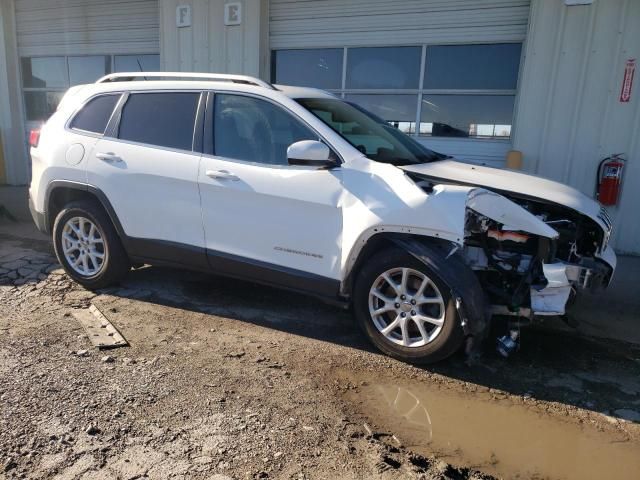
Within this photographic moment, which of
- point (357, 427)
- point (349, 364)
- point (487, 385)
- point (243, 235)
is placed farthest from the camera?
point (243, 235)

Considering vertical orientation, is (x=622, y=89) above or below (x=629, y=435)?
above

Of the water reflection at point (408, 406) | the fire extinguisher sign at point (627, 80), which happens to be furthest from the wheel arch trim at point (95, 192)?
the fire extinguisher sign at point (627, 80)

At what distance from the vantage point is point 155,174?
4188 millimetres

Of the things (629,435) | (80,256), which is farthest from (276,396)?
(80,256)

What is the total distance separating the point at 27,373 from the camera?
3.25m

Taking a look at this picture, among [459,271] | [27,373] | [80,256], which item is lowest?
[27,373]

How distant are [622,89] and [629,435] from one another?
5060mm

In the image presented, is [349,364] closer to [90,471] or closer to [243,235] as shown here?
[243,235]

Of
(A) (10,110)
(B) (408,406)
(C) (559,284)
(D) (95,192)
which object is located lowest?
(B) (408,406)

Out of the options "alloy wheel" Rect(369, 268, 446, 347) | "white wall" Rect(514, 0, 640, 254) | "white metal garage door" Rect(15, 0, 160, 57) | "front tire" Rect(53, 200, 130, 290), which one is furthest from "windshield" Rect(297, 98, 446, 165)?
"white metal garage door" Rect(15, 0, 160, 57)

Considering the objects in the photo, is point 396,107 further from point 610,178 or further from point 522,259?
point 522,259

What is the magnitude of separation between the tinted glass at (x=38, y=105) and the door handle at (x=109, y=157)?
8286mm

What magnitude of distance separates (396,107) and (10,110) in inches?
342

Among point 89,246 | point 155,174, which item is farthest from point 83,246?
point 155,174
